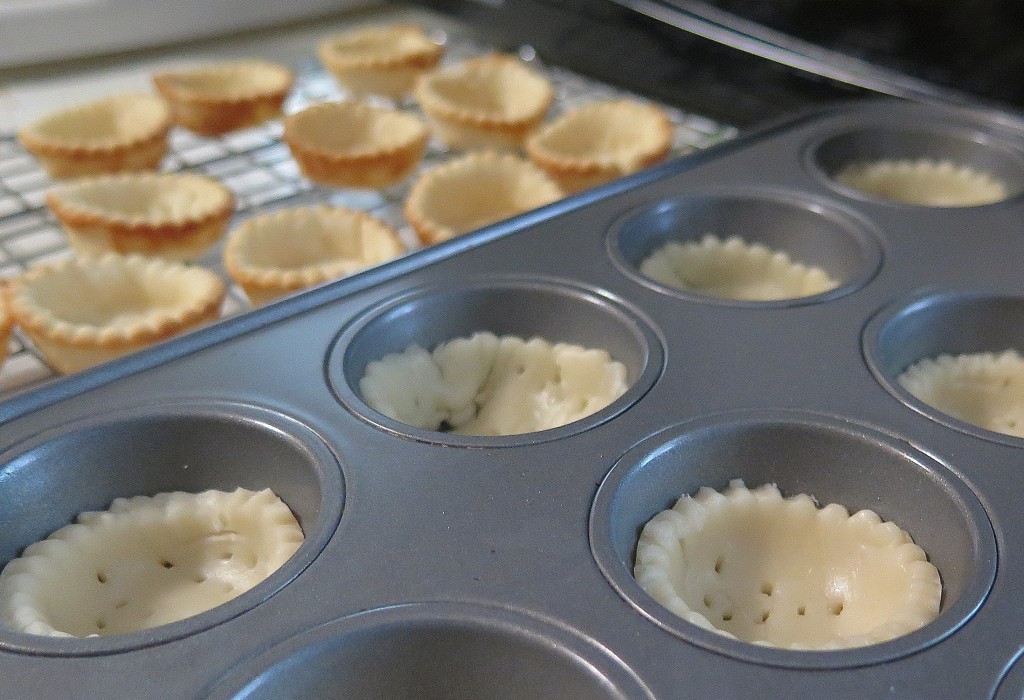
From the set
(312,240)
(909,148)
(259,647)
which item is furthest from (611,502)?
(909,148)

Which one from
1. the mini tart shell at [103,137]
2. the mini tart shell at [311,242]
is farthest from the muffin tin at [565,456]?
the mini tart shell at [103,137]

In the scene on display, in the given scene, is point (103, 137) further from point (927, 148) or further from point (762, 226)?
point (927, 148)

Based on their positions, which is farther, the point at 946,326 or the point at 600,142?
the point at 600,142

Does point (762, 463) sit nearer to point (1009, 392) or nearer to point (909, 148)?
point (1009, 392)

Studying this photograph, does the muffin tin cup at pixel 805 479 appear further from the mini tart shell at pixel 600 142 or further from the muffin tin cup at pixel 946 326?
the mini tart shell at pixel 600 142

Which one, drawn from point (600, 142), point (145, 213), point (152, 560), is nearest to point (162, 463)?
point (152, 560)

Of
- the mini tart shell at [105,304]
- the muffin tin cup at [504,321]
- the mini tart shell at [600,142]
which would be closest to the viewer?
the muffin tin cup at [504,321]
